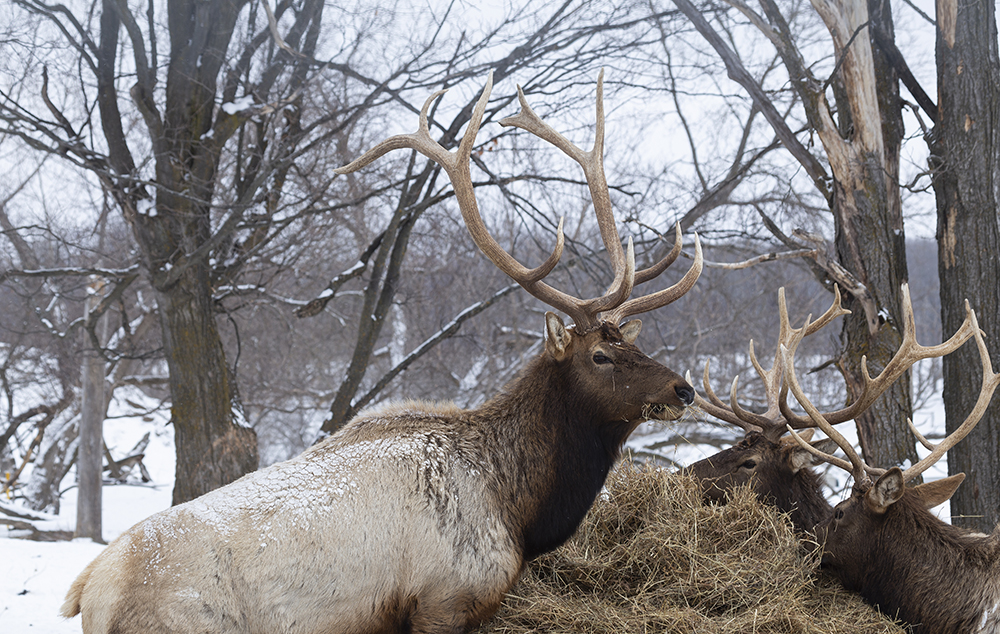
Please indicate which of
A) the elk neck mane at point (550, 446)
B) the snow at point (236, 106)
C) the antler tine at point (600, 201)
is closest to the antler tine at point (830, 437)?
the antler tine at point (600, 201)

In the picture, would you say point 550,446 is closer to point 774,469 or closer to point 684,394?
point 684,394

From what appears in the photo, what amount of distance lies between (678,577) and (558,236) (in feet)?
6.02

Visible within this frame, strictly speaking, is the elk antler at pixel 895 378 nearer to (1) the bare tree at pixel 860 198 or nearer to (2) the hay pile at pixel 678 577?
(2) the hay pile at pixel 678 577

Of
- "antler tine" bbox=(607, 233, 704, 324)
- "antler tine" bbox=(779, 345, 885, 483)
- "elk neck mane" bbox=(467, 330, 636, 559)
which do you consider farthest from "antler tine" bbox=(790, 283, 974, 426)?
"elk neck mane" bbox=(467, 330, 636, 559)

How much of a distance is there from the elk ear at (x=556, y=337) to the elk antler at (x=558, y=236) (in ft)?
0.26

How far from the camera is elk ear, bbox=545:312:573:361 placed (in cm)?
350

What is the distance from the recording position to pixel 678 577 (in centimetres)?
369

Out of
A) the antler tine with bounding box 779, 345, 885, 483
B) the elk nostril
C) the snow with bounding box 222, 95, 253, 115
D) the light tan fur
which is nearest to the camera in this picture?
the light tan fur

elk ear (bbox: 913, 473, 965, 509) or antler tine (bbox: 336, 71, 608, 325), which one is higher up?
antler tine (bbox: 336, 71, 608, 325)

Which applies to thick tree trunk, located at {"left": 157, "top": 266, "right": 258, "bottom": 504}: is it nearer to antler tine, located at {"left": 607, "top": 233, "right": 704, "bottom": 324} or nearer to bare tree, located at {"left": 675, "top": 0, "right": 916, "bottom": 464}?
antler tine, located at {"left": 607, "top": 233, "right": 704, "bottom": 324}

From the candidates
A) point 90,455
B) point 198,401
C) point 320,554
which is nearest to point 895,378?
point 320,554

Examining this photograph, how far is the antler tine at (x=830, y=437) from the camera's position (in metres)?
3.98

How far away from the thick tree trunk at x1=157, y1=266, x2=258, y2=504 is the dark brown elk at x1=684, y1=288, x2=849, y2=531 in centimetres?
428

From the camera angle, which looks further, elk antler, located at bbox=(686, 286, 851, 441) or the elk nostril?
elk antler, located at bbox=(686, 286, 851, 441)
